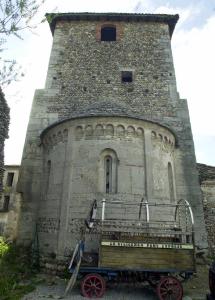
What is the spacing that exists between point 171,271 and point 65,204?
14.5 ft

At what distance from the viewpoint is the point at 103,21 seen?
1798 centimetres

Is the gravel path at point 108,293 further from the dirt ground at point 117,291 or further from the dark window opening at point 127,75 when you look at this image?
the dark window opening at point 127,75

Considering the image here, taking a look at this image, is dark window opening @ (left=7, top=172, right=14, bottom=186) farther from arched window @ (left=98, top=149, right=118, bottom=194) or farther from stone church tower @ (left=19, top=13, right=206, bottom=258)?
arched window @ (left=98, top=149, right=118, bottom=194)

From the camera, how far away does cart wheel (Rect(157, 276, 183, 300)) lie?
6.67m

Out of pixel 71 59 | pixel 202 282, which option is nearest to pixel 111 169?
pixel 202 282

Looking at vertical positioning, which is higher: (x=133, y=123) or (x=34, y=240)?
(x=133, y=123)

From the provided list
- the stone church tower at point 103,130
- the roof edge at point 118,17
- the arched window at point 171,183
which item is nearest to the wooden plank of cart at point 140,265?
the stone church tower at point 103,130

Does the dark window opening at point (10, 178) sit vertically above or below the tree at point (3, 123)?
above

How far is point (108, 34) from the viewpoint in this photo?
18422mm

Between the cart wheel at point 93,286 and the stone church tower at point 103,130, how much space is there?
7.48 feet

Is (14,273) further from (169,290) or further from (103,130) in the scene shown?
(103,130)

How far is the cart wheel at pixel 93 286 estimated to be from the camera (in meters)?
6.76

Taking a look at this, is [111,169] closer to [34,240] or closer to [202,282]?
[34,240]

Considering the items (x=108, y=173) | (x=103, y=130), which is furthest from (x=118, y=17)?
(x=108, y=173)
